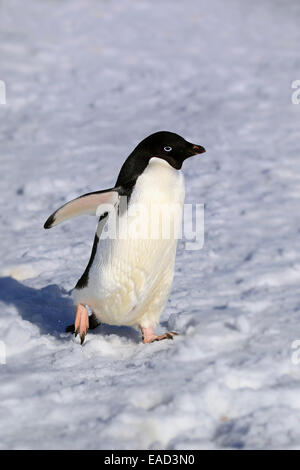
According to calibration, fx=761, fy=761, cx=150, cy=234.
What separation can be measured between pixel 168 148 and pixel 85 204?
0.37 metres

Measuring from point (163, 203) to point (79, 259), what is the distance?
1.24 metres

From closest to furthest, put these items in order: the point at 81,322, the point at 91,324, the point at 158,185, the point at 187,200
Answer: the point at 158,185, the point at 81,322, the point at 91,324, the point at 187,200

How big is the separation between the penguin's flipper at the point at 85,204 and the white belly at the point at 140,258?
8cm

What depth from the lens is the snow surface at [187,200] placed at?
242 centimetres

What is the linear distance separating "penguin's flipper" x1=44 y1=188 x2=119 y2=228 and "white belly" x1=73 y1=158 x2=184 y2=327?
81mm

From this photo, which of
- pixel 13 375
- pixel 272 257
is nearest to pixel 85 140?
pixel 272 257

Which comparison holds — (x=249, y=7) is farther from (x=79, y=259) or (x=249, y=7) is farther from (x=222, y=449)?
(x=222, y=449)

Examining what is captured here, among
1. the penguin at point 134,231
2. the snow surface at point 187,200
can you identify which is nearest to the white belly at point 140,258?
the penguin at point 134,231

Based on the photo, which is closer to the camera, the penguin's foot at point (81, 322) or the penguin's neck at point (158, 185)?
the penguin's neck at point (158, 185)

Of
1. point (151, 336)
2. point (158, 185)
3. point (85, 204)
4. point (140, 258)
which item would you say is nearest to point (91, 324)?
point (151, 336)

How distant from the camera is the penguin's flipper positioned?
2.78m

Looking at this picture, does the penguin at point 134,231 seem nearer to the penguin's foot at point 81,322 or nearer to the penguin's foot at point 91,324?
the penguin's foot at point 81,322

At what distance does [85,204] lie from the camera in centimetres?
279

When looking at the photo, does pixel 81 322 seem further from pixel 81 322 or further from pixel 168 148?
pixel 168 148
